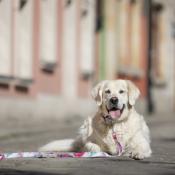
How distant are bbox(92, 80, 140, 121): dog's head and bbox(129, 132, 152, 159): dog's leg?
1.08ft

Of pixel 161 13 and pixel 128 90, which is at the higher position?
pixel 161 13

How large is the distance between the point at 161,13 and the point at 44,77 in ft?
50.0

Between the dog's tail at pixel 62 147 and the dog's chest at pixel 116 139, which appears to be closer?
the dog's chest at pixel 116 139

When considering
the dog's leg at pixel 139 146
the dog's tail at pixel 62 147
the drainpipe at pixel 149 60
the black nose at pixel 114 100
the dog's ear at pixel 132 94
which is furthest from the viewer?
the drainpipe at pixel 149 60

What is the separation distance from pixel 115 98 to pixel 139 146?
2.06 feet

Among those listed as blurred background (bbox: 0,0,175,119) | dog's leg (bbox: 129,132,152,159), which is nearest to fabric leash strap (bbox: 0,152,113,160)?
dog's leg (bbox: 129,132,152,159)

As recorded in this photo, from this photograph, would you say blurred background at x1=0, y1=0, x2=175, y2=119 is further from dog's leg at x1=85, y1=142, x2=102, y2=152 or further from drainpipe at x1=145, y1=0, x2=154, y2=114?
dog's leg at x1=85, y1=142, x2=102, y2=152

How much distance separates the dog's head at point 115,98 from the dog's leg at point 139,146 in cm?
33

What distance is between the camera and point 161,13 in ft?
129

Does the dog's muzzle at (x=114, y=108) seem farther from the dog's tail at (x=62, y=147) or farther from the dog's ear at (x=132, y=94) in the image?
the dog's tail at (x=62, y=147)

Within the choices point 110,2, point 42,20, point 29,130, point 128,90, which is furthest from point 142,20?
point 128,90

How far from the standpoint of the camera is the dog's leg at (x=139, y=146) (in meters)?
11.2

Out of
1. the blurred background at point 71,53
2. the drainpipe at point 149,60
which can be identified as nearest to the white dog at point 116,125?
the blurred background at point 71,53

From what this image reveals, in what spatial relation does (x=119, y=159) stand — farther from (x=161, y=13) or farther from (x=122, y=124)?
(x=161, y=13)
